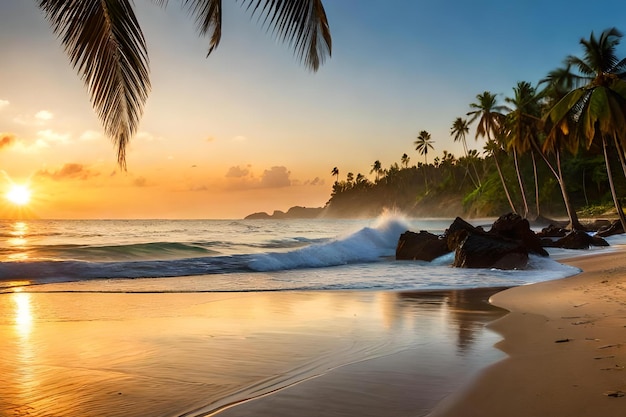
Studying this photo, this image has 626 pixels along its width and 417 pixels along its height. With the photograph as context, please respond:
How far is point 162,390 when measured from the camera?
3.66 metres

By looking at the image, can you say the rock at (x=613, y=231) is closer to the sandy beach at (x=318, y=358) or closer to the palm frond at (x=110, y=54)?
the sandy beach at (x=318, y=358)

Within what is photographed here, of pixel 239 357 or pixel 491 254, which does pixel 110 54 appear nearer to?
pixel 239 357

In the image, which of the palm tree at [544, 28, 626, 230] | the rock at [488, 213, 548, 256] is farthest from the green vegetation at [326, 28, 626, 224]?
the rock at [488, 213, 548, 256]

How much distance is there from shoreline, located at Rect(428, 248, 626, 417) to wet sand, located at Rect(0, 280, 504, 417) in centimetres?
22

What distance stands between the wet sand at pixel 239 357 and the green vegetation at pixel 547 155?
73.9 ft

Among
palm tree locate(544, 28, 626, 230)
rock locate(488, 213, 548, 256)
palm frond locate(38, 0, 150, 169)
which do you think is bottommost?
rock locate(488, 213, 548, 256)

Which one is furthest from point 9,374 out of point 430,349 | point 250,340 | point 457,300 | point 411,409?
point 457,300

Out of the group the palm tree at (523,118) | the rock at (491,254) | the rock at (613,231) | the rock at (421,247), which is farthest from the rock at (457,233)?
the palm tree at (523,118)

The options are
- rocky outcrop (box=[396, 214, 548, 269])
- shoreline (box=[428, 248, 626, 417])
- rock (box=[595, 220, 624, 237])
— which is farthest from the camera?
rock (box=[595, 220, 624, 237])

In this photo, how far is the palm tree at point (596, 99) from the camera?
24203 mm

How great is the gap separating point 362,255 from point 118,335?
16415 mm

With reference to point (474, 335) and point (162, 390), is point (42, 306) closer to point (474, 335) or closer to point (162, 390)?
point (162, 390)

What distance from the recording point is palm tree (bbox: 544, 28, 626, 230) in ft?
79.4

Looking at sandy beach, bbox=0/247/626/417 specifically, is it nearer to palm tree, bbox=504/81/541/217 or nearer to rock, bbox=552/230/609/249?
rock, bbox=552/230/609/249
